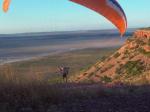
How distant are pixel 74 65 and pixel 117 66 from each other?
64.4 feet

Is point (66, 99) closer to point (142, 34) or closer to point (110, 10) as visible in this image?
point (110, 10)

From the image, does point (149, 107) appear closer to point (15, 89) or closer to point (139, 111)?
point (139, 111)

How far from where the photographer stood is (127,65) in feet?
97.9

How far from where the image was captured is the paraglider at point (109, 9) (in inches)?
288

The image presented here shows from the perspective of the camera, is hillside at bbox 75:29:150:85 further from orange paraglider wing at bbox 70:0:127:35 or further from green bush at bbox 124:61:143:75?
orange paraglider wing at bbox 70:0:127:35

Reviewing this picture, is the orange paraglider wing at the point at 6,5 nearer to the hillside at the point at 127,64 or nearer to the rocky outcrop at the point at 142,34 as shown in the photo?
the hillside at the point at 127,64

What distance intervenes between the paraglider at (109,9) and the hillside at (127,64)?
61.7ft

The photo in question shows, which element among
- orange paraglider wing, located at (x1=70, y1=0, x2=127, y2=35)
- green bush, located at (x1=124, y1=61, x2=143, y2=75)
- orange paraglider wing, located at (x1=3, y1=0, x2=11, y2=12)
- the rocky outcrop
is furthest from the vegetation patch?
orange paraglider wing, located at (x1=3, y1=0, x2=11, y2=12)

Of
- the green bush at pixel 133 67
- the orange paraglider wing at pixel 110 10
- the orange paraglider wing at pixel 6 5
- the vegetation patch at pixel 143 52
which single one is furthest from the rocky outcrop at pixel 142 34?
the orange paraglider wing at pixel 6 5

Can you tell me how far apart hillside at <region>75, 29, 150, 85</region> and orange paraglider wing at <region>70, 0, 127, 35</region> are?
18.8 m

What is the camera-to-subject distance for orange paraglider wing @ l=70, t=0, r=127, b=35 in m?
7.32

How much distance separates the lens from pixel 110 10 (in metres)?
7.63

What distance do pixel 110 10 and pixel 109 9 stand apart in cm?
6

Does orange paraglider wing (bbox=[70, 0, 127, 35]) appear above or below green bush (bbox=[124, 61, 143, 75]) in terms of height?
above
